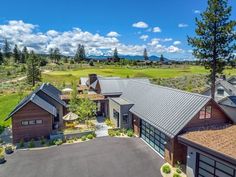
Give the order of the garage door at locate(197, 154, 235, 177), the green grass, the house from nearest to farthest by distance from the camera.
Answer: the garage door at locate(197, 154, 235, 177) < the house < the green grass

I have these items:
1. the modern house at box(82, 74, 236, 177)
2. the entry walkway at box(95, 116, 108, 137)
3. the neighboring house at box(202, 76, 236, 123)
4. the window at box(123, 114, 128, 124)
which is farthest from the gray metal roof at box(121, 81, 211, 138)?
the neighboring house at box(202, 76, 236, 123)

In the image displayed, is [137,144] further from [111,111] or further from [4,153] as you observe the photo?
[4,153]

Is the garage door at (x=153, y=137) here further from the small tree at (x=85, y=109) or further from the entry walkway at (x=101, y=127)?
the small tree at (x=85, y=109)

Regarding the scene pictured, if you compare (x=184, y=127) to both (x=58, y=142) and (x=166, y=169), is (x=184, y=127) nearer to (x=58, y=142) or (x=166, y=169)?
(x=166, y=169)

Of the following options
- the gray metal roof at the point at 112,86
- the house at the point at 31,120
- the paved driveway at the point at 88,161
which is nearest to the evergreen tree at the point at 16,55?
the gray metal roof at the point at 112,86

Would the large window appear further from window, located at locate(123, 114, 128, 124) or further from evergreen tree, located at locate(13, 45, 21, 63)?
evergreen tree, located at locate(13, 45, 21, 63)

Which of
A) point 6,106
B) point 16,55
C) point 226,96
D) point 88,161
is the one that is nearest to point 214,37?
point 226,96
